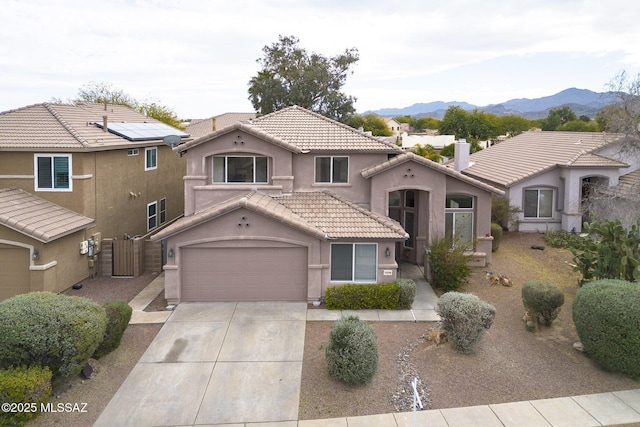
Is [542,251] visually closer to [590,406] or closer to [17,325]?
[590,406]

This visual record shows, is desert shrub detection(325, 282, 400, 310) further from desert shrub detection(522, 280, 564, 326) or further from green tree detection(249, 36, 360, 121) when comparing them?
green tree detection(249, 36, 360, 121)

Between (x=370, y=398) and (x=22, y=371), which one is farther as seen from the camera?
(x=370, y=398)

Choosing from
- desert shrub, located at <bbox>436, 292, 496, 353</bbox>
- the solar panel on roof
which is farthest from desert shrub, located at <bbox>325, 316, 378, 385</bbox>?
the solar panel on roof

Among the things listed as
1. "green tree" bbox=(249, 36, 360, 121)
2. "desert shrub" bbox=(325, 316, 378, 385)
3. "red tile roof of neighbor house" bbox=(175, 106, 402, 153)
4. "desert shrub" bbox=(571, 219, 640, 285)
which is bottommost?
"desert shrub" bbox=(325, 316, 378, 385)

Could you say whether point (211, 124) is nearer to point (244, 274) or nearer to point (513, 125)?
point (244, 274)

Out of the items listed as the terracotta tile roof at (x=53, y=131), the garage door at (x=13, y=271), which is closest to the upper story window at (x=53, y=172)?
the terracotta tile roof at (x=53, y=131)

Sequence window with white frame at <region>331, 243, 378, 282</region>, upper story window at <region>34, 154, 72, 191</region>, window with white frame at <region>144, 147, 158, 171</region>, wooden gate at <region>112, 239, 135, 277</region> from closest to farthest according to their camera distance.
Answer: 1. window with white frame at <region>331, 243, 378, 282</region>
2. upper story window at <region>34, 154, 72, 191</region>
3. wooden gate at <region>112, 239, 135, 277</region>
4. window with white frame at <region>144, 147, 158, 171</region>

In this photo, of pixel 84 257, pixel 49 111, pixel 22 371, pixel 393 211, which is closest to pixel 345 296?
pixel 393 211
